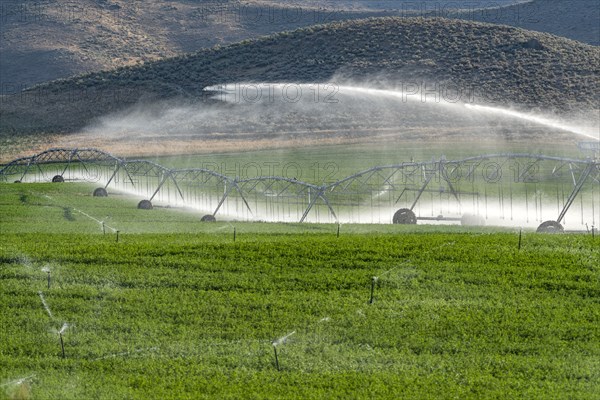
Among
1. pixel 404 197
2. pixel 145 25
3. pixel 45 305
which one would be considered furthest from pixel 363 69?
pixel 145 25

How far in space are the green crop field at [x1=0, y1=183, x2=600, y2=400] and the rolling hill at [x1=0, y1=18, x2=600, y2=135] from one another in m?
61.6

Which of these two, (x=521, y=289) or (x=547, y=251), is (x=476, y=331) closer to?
(x=521, y=289)

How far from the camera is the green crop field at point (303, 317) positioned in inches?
628

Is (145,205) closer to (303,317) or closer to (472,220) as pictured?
(472,220)

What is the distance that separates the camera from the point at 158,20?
168 metres

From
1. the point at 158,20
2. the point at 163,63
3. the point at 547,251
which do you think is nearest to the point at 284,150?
the point at 163,63

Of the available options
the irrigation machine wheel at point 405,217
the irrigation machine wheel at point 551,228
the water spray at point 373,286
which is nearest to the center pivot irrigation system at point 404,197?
the irrigation machine wheel at point 405,217

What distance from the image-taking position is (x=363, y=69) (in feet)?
300

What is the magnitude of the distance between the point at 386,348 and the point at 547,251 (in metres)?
7.22

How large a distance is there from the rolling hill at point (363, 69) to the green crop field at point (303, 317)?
202 feet

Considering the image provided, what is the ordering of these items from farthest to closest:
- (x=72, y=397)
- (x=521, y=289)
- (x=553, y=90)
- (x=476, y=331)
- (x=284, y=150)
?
(x=553, y=90) < (x=284, y=150) < (x=521, y=289) < (x=476, y=331) < (x=72, y=397)

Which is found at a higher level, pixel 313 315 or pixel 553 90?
pixel 553 90

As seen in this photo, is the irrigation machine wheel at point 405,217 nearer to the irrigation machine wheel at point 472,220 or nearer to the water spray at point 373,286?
the irrigation machine wheel at point 472,220

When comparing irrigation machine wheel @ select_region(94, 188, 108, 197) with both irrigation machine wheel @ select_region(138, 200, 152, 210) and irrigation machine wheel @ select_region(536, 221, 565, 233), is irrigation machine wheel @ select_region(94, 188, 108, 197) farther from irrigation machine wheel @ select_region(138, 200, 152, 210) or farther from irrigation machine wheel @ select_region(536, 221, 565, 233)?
irrigation machine wheel @ select_region(536, 221, 565, 233)
